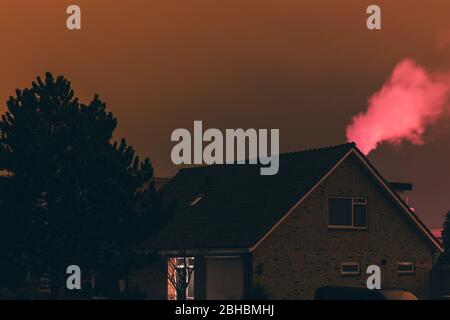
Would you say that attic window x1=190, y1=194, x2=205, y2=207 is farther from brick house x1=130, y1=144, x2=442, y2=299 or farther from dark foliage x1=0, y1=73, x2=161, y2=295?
dark foliage x1=0, y1=73, x2=161, y2=295

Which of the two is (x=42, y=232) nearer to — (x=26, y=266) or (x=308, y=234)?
(x=26, y=266)

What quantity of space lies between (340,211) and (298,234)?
129 inches

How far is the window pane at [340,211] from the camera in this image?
1710 inches

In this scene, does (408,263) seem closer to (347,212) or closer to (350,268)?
(350,268)

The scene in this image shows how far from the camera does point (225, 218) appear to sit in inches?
1735

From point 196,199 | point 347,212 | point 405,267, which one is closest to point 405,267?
point 405,267

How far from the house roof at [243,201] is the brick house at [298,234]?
75 mm

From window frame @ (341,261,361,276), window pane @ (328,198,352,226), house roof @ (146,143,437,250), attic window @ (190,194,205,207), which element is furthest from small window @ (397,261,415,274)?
attic window @ (190,194,205,207)

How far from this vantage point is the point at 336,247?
4312 cm

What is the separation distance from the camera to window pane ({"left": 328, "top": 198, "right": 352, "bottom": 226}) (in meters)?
43.4
